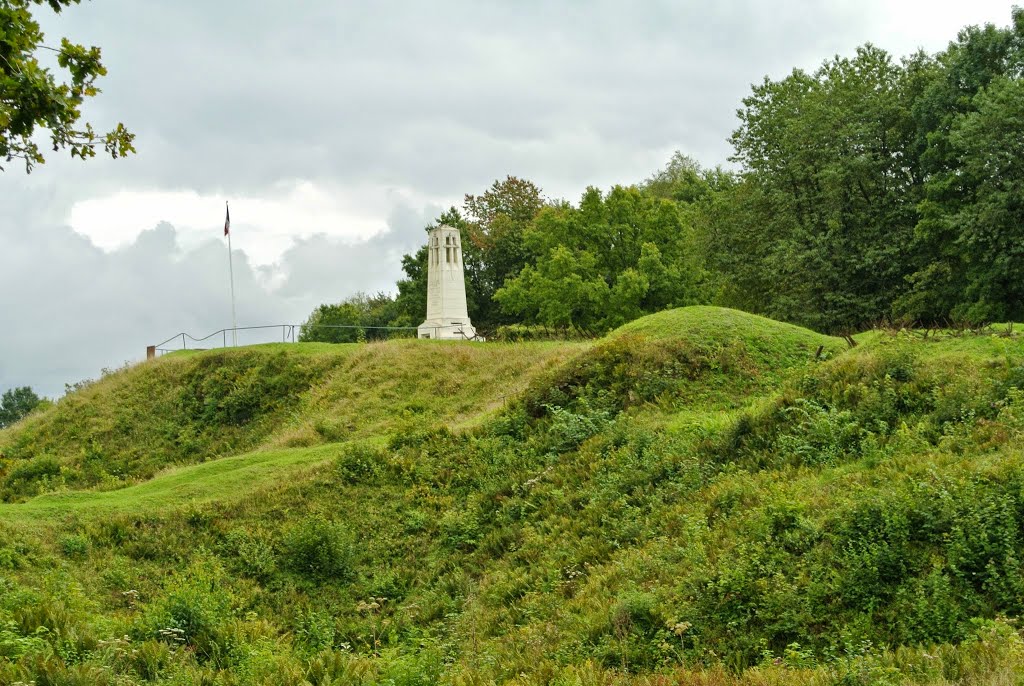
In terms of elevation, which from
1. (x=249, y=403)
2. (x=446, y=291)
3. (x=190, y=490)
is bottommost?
(x=190, y=490)

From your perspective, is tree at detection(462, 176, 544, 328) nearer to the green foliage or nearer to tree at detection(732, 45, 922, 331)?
the green foliage

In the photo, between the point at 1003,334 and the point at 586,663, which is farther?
the point at 1003,334

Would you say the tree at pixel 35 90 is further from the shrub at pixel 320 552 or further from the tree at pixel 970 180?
the tree at pixel 970 180

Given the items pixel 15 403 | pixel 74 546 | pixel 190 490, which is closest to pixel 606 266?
pixel 190 490

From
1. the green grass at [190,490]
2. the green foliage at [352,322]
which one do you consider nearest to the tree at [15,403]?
the green foliage at [352,322]

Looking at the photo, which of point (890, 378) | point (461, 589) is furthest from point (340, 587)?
point (890, 378)

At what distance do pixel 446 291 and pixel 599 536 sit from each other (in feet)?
85.6

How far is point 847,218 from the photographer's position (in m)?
34.0

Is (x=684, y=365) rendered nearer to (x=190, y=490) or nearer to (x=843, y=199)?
(x=190, y=490)

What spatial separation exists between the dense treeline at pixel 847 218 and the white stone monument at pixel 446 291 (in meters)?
4.44

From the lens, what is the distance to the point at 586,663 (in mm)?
10164

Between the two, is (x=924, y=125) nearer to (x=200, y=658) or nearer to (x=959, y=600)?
(x=959, y=600)

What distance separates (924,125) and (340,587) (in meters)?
25.9

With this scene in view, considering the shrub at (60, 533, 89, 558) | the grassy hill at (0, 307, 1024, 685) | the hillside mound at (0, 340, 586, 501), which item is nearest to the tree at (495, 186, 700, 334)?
the hillside mound at (0, 340, 586, 501)
